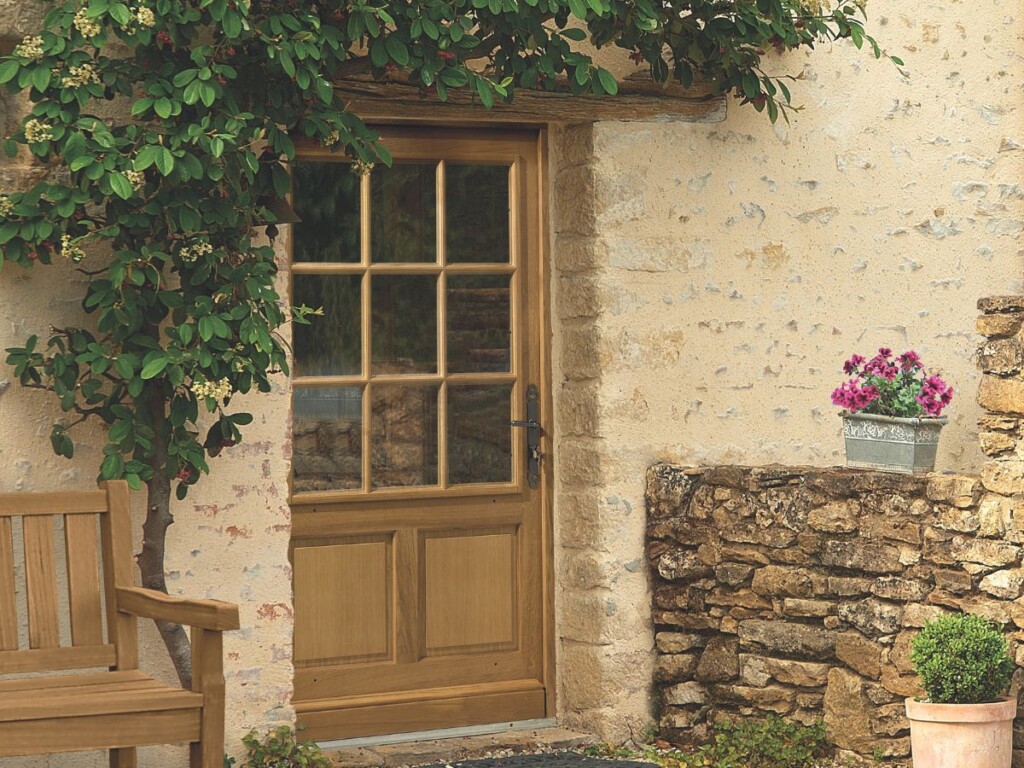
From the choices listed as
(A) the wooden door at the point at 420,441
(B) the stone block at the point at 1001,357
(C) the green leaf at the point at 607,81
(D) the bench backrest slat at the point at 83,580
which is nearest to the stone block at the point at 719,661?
(A) the wooden door at the point at 420,441

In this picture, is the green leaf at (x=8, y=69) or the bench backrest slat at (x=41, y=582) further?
the bench backrest slat at (x=41, y=582)

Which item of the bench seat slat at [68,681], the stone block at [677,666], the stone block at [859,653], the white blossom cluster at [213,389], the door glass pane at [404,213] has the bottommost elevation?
the stone block at [677,666]

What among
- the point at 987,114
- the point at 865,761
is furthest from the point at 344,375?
the point at 987,114

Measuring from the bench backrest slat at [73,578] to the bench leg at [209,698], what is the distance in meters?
0.54

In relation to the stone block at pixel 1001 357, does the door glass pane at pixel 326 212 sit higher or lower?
higher

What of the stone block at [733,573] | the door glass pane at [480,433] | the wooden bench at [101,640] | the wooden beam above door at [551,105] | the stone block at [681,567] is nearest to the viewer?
the wooden bench at [101,640]

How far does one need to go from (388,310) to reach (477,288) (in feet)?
1.14

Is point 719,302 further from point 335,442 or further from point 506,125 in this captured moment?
point 335,442

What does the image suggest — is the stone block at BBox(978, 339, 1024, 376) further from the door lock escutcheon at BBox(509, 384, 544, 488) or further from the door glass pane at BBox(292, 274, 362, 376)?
the door glass pane at BBox(292, 274, 362, 376)

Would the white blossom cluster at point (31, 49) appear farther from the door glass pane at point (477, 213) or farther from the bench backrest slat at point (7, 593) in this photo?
the door glass pane at point (477, 213)

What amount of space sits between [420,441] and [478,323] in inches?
18.8

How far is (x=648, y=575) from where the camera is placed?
18.1ft

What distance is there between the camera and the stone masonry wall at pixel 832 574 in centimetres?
460

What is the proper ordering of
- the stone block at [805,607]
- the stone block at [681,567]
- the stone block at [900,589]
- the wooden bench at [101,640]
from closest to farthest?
the wooden bench at [101,640] → the stone block at [900,589] → the stone block at [805,607] → the stone block at [681,567]
